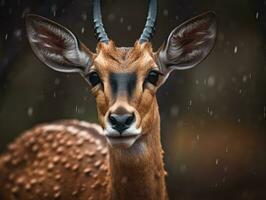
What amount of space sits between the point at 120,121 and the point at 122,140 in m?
0.17

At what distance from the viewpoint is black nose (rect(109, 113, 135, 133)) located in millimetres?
6484

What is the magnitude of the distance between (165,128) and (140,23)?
149 cm

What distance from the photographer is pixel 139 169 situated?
6.90m

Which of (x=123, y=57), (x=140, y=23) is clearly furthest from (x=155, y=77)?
(x=140, y=23)

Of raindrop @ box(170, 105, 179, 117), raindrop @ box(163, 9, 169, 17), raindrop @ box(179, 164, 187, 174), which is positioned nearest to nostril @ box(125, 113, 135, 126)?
raindrop @ box(179, 164, 187, 174)

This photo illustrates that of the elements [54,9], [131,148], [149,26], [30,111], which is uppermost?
[54,9]

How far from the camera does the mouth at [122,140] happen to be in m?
6.57

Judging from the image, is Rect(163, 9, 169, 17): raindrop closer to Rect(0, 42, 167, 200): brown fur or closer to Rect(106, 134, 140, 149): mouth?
Rect(0, 42, 167, 200): brown fur

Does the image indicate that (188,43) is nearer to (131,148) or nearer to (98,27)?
(98,27)

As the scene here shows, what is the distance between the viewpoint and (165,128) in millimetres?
11992

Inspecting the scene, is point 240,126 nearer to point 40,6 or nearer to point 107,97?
point 40,6

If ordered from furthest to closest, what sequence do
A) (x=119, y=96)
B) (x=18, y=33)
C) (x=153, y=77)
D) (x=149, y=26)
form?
1. (x=18, y=33)
2. (x=149, y=26)
3. (x=153, y=77)
4. (x=119, y=96)

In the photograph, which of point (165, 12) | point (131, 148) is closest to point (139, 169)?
point (131, 148)

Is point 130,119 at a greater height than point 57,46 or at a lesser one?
lesser
